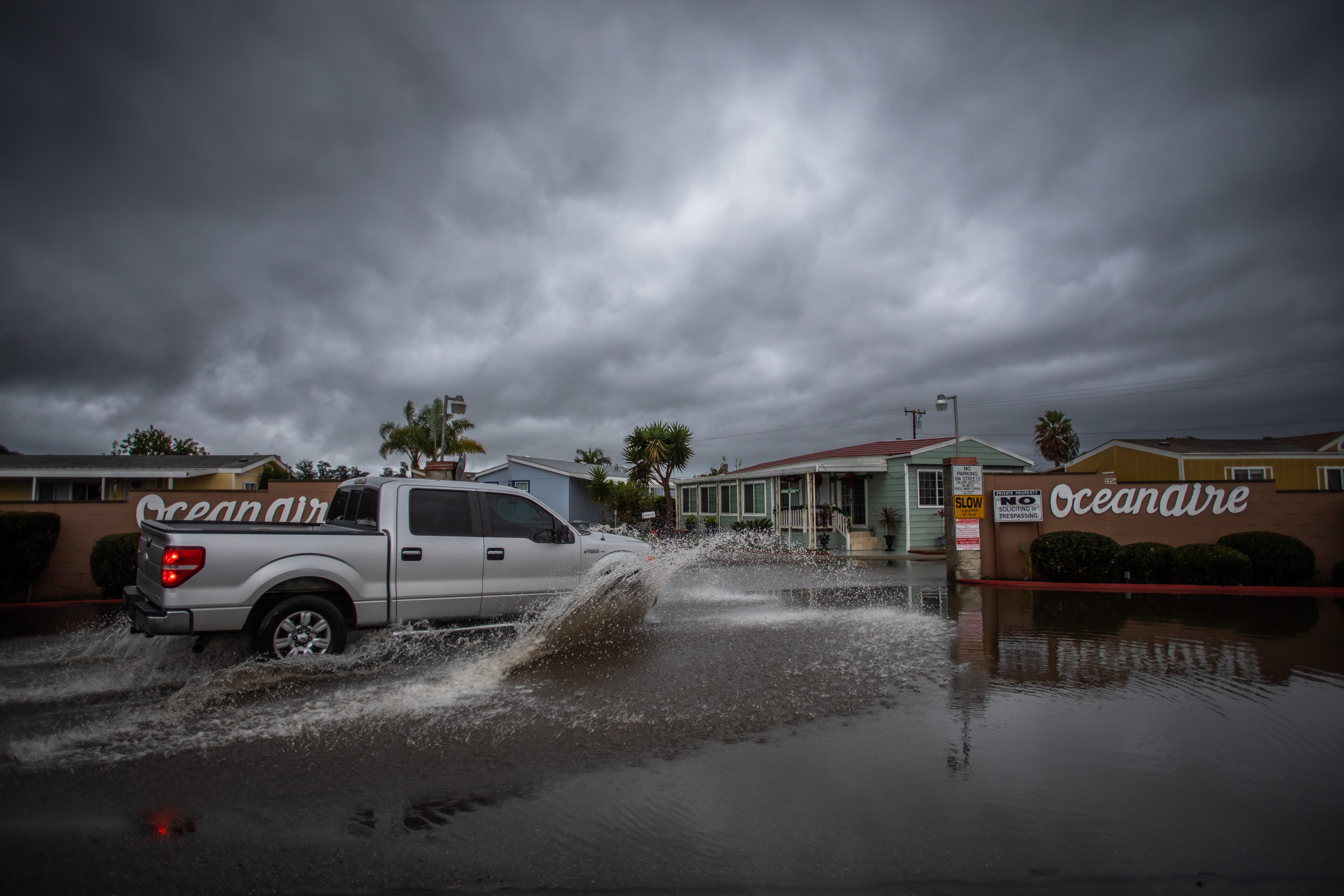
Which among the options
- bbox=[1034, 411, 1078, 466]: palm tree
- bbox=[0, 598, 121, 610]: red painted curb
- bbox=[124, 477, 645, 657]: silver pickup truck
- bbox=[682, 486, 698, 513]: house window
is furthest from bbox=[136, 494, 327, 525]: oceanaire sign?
bbox=[1034, 411, 1078, 466]: palm tree

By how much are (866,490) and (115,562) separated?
68.7 ft

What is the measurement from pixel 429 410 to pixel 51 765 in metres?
31.6

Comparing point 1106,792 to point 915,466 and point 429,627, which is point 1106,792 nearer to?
point 429,627

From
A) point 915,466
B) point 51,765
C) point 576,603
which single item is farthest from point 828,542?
point 51,765

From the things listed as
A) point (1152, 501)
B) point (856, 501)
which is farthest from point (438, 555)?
point (856, 501)

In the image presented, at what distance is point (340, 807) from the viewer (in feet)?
12.1

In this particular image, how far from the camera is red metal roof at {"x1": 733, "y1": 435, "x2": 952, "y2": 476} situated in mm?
24141

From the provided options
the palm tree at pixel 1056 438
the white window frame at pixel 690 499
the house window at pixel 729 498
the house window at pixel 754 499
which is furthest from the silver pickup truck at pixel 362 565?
the palm tree at pixel 1056 438

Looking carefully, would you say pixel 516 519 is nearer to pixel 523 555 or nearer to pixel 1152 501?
pixel 523 555

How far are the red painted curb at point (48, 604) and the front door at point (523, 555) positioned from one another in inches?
323

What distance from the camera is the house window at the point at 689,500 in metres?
33.8

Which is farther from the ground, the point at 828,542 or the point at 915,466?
the point at 915,466

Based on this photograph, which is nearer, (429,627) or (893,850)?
(893,850)

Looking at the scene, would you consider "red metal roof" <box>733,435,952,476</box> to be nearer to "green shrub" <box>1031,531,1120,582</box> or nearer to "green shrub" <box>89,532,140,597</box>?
→ "green shrub" <box>1031,531,1120,582</box>
